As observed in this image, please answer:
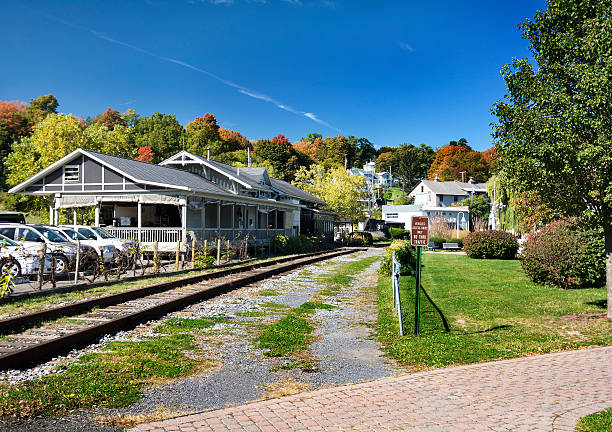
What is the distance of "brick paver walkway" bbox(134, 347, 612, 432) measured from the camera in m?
4.89

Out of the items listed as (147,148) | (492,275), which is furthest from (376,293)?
(147,148)

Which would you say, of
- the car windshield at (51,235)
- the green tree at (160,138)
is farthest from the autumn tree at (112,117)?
the car windshield at (51,235)

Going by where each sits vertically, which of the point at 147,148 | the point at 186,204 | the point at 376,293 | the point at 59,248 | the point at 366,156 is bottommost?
the point at 376,293

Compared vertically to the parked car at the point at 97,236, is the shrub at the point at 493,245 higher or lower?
lower

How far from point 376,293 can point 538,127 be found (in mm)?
7792

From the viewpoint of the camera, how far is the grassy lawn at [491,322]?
8367 millimetres

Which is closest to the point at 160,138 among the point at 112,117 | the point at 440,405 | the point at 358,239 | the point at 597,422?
the point at 112,117

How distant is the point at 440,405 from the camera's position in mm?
5523

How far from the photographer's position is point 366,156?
470ft

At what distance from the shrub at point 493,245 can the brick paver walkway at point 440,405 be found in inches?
925

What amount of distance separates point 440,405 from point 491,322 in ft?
20.5

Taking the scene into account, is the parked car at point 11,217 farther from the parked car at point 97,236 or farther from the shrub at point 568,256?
the shrub at point 568,256

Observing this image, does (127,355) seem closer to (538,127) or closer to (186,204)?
(538,127)

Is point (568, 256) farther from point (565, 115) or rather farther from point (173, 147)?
point (173, 147)
